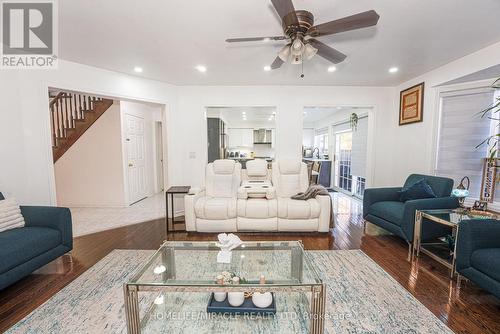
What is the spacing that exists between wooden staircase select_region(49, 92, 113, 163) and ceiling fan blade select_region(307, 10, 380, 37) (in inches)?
174

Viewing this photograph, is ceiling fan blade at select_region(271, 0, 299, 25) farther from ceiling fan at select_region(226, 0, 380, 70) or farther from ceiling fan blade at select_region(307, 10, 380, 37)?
ceiling fan blade at select_region(307, 10, 380, 37)

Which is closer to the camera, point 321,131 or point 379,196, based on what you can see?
point 379,196

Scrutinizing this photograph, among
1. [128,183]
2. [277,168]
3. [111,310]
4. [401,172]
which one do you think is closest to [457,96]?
[401,172]

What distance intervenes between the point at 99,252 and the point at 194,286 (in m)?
2.04

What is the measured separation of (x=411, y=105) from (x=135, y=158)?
5.73 meters

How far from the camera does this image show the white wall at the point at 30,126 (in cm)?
265

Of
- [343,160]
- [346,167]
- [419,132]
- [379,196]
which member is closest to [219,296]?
[379,196]

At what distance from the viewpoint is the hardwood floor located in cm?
170

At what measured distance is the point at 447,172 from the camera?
3479mm

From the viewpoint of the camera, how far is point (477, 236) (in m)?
1.88

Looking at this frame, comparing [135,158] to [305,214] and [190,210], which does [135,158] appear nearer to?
[190,210]

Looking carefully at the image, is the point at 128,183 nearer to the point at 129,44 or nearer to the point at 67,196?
the point at 67,196

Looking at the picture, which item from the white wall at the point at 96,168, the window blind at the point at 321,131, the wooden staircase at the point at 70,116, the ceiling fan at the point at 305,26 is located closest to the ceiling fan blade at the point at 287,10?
the ceiling fan at the point at 305,26

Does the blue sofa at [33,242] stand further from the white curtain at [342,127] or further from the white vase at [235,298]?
the white curtain at [342,127]
